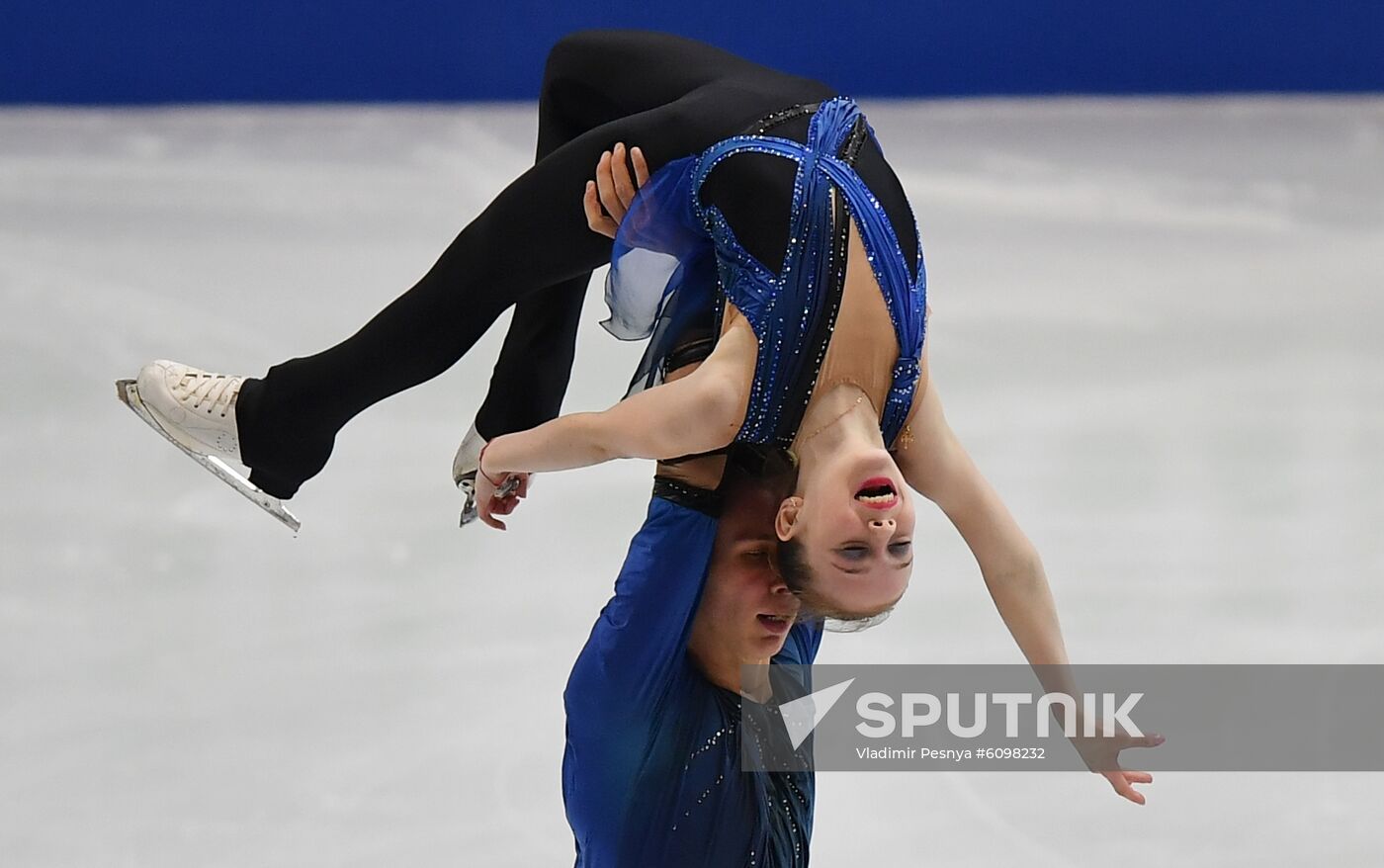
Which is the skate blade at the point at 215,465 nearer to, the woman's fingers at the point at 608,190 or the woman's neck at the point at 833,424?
the woman's fingers at the point at 608,190

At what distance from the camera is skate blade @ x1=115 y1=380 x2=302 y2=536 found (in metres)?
2.59

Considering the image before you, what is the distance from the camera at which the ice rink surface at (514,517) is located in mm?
2650

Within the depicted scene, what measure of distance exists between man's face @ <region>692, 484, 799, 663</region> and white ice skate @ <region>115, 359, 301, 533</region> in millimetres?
783

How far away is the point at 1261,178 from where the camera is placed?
15.8ft

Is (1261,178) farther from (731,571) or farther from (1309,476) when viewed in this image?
(731,571)

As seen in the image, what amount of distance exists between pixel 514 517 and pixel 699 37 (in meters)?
2.36

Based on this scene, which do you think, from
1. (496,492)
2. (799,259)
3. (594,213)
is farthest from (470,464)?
(799,259)

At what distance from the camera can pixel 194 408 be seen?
2.50m

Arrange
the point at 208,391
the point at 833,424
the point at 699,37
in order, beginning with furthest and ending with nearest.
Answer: the point at 699,37, the point at 208,391, the point at 833,424

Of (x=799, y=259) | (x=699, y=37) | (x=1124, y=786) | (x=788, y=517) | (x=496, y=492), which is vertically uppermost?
(x=699, y=37)

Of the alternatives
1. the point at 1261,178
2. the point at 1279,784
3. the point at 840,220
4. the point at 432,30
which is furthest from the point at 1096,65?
the point at 840,220

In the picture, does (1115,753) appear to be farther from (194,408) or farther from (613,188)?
(194,408)

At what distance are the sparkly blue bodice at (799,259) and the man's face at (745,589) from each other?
0.13 meters

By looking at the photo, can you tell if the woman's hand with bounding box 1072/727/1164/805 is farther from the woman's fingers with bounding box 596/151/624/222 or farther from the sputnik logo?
the woman's fingers with bounding box 596/151/624/222
